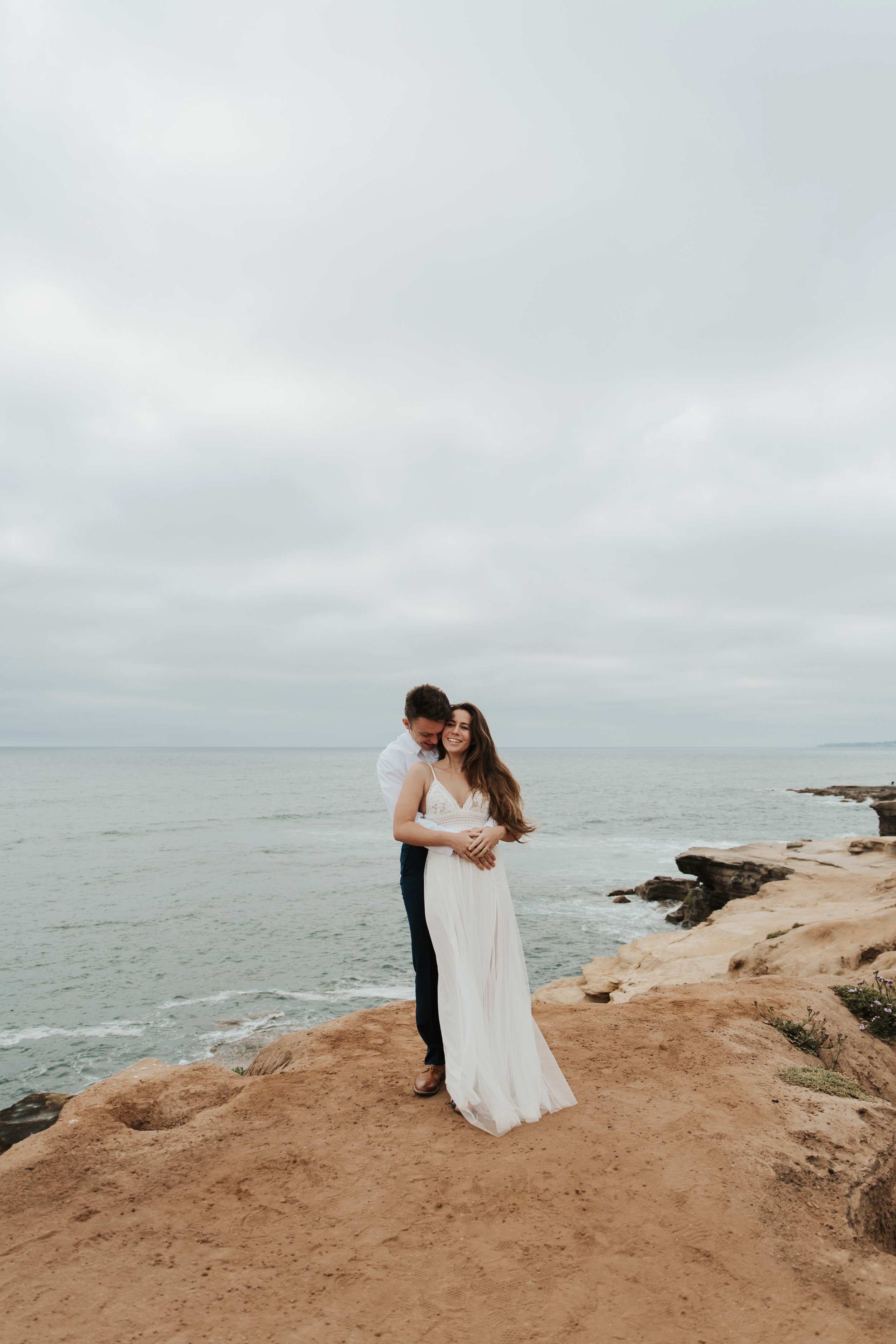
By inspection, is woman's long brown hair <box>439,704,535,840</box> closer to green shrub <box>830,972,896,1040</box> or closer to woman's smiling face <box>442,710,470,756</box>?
woman's smiling face <box>442,710,470,756</box>

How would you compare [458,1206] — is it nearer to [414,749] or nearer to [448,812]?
[448,812]

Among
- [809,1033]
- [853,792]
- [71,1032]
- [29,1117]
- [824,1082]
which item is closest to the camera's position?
[824,1082]

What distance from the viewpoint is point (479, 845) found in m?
5.02

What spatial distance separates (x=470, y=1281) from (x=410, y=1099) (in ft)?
6.66

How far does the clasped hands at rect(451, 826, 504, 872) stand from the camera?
498 cm

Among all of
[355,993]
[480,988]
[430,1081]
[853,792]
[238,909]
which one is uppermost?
[480,988]

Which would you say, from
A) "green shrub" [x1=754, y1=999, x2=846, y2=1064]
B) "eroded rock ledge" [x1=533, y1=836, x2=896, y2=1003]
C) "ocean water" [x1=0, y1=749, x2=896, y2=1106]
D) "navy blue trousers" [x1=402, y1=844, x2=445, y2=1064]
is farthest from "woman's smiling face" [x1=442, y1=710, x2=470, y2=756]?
"ocean water" [x1=0, y1=749, x2=896, y2=1106]

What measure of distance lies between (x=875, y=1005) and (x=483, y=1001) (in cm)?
511

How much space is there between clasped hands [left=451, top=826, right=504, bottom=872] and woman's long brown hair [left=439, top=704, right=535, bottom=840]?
5.6 inches

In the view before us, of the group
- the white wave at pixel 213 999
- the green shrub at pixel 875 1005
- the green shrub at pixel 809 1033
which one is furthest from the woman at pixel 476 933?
the white wave at pixel 213 999

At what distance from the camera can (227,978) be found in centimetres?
1762

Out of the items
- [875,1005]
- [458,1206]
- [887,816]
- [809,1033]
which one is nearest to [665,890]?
[887,816]

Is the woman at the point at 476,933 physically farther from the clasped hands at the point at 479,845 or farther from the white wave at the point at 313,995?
the white wave at the point at 313,995

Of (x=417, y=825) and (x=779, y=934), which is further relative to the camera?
(x=779, y=934)
